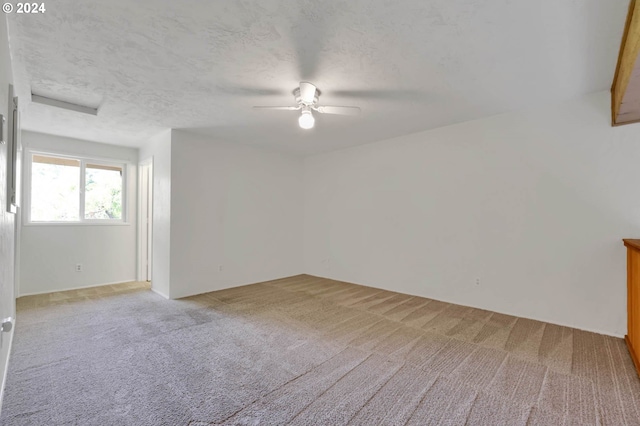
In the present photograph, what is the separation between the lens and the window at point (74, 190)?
170 inches

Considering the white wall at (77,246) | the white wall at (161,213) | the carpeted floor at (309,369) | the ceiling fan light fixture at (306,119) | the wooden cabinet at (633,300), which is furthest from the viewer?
the white wall at (77,246)

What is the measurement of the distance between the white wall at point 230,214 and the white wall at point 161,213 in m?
0.10

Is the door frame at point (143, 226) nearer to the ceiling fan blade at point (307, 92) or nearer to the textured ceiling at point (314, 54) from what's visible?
the textured ceiling at point (314, 54)

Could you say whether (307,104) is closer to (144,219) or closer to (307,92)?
(307,92)

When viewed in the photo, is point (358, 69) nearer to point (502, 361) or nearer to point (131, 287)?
point (502, 361)

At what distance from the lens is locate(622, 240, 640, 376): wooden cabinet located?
2219 mm

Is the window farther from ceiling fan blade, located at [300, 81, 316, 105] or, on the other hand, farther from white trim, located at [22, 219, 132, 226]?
ceiling fan blade, located at [300, 81, 316, 105]

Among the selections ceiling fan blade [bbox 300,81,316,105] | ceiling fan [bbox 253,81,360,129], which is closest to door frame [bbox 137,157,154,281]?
ceiling fan [bbox 253,81,360,129]

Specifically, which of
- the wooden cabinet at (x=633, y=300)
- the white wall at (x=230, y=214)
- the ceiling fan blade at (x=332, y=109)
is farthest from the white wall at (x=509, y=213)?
the ceiling fan blade at (x=332, y=109)

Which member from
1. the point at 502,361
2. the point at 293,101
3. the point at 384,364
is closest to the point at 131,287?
the point at 293,101

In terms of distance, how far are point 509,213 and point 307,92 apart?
2843 millimetres

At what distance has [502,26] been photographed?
73.6 inches

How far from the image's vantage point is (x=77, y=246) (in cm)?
458

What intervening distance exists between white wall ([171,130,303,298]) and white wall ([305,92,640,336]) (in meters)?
1.38
